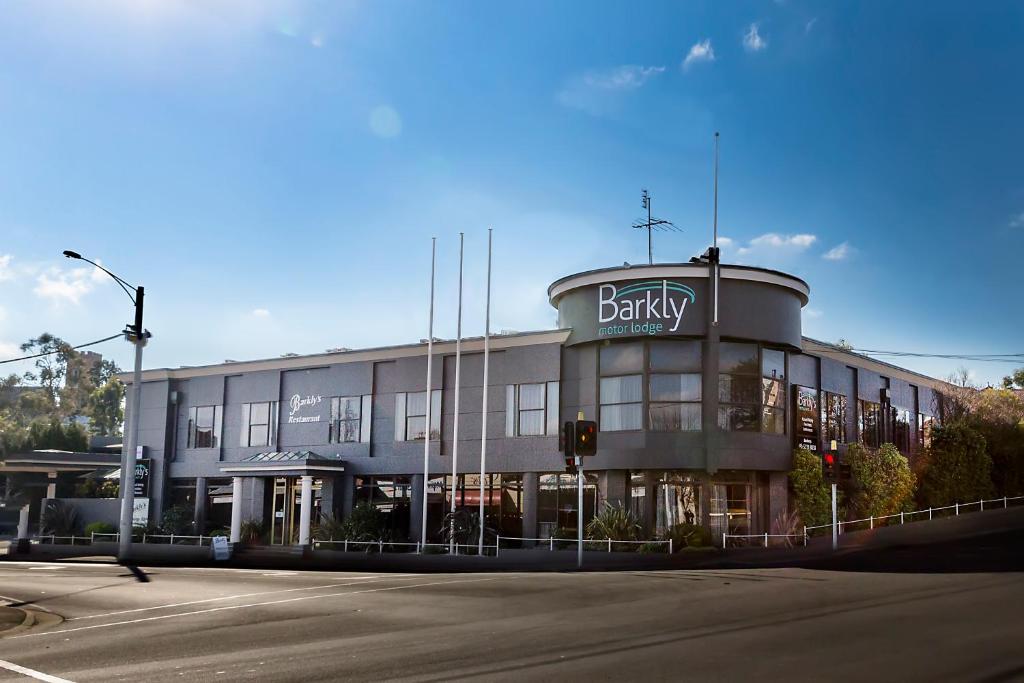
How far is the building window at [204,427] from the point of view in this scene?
48.5 m

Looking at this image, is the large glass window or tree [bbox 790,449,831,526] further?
tree [bbox 790,449,831,526]

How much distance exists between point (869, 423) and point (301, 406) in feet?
81.1

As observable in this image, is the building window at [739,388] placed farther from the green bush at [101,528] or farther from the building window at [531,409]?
the green bush at [101,528]

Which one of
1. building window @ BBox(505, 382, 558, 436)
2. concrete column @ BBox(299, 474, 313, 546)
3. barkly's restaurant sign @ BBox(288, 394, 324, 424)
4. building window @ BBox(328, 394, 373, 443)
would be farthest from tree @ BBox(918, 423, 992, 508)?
barkly's restaurant sign @ BBox(288, 394, 324, 424)

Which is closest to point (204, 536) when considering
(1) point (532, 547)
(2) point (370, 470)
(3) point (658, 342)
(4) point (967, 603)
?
(2) point (370, 470)

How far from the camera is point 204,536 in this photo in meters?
45.9

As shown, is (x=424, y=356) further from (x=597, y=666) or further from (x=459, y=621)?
(x=597, y=666)

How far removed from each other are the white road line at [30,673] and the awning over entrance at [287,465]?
2922 cm

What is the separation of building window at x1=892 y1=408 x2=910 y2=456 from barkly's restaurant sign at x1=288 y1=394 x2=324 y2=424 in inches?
1002

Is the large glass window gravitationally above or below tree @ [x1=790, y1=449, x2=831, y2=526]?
above

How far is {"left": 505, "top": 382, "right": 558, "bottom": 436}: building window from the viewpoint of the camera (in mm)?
37562

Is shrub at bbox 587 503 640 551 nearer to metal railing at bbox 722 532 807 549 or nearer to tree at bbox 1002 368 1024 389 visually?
metal railing at bbox 722 532 807 549

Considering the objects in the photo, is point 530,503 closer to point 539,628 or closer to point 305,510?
point 305,510

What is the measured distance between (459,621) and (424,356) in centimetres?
2638
